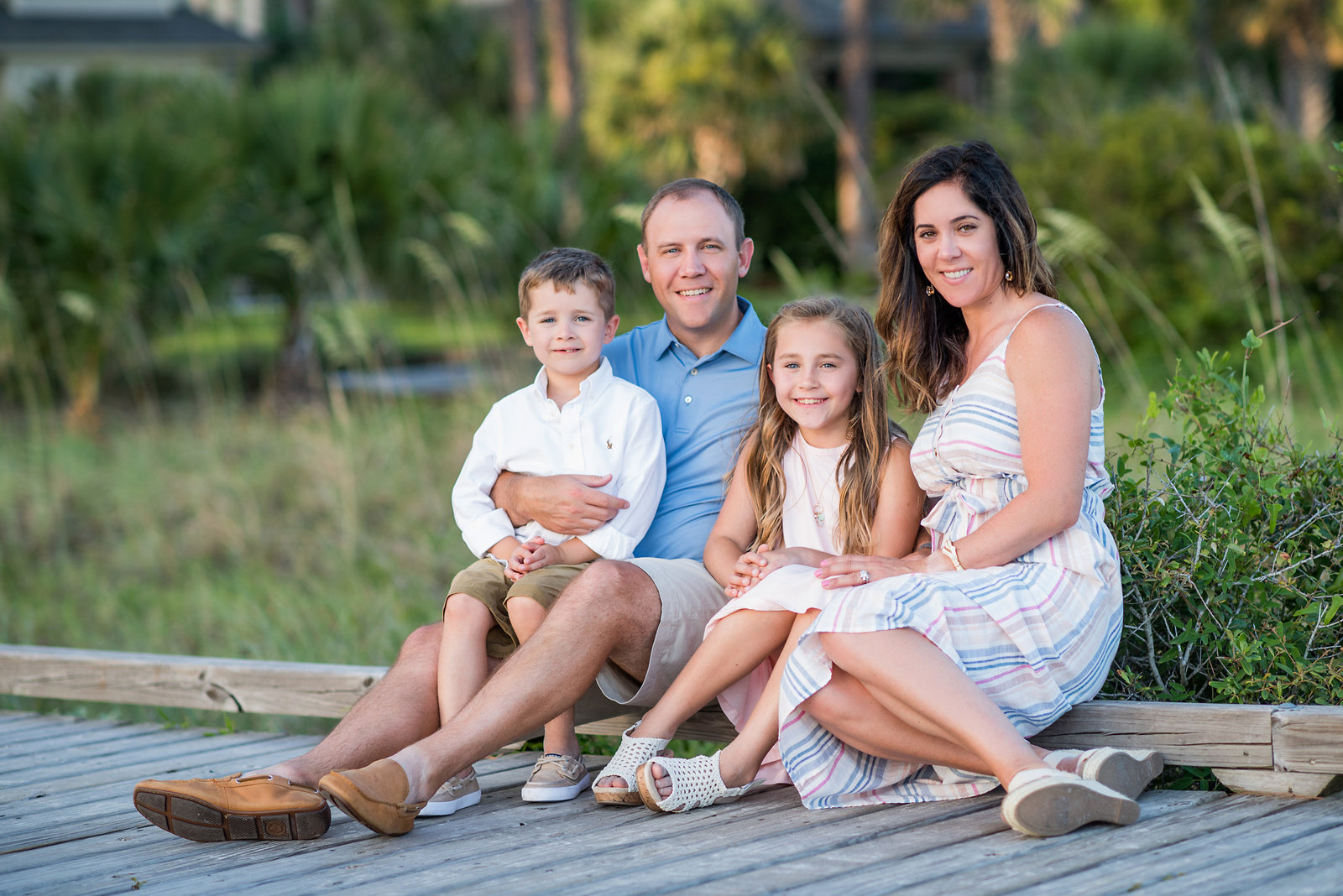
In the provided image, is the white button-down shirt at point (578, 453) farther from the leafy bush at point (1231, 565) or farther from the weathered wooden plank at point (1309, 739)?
the weathered wooden plank at point (1309, 739)

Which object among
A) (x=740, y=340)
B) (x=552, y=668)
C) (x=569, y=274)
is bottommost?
(x=552, y=668)

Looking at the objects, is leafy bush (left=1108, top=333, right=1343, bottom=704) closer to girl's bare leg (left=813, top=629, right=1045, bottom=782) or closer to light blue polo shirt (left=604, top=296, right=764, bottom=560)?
girl's bare leg (left=813, top=629, right=1045, bottom=782)

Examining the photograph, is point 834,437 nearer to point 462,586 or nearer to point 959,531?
point 959,531

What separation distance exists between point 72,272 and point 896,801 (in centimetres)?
793

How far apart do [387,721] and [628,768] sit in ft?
1.78

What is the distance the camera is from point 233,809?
2.70 m

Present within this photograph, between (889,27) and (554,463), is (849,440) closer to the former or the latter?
(554,463)

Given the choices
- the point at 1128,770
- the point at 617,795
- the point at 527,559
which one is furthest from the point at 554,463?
the point at 1128,770

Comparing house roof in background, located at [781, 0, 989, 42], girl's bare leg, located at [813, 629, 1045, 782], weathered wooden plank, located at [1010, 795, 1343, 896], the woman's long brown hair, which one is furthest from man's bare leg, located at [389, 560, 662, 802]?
house roof in background, located at [781, 0, 989, 42]

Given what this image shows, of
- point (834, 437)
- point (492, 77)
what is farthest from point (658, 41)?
point (834, 437)

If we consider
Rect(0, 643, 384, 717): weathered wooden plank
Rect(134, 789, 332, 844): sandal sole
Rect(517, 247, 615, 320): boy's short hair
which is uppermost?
Rect(517, 247, 615, 320): boy's short hair

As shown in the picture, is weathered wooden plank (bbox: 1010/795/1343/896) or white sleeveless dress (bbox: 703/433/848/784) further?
white sleeveless dress (bbox: 703/433/848/784)

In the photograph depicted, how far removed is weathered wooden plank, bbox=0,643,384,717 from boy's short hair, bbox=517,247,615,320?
3.95ft

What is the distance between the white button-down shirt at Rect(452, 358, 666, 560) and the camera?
3.28 m
